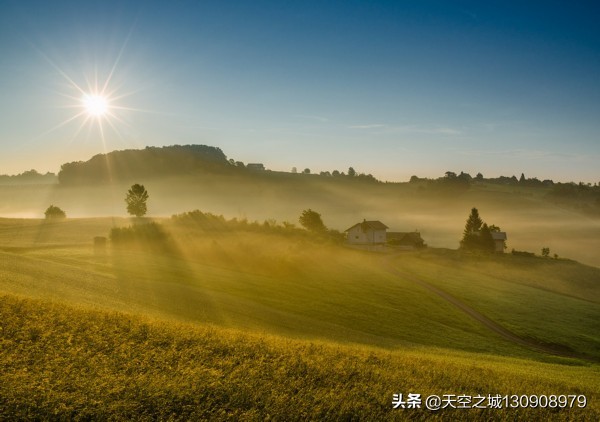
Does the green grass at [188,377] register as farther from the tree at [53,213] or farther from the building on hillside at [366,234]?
the tree at [53,213]

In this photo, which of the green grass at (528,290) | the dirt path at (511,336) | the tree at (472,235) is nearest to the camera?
the dirt path at (511,336)

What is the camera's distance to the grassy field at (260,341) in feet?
31.9

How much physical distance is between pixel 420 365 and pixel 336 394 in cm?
652

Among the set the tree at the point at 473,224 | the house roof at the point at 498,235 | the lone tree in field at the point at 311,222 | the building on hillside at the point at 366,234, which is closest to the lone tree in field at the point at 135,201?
the lone tree in field at the point at 311,222

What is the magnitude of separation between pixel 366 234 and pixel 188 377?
11295 cm

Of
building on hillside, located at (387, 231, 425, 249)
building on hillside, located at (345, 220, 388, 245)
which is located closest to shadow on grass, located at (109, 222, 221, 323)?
building on hillside, located at (345, 220, 388, 245)

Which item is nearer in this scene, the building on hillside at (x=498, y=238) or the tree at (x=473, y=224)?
the tree at (x=473, y=224)

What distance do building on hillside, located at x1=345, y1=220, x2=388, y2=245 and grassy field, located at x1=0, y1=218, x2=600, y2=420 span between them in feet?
184

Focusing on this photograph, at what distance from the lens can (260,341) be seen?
585 inches

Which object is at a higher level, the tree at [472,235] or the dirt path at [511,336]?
the tree at [472,235]

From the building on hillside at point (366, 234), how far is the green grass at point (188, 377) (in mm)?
105397

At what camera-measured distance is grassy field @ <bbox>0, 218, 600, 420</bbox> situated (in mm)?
9726

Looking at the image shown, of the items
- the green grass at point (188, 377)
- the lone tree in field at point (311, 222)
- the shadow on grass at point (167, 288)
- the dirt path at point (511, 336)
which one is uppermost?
the lone tree in field at point (311, 222)

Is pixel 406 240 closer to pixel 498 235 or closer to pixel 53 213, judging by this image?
pixel 498 235
